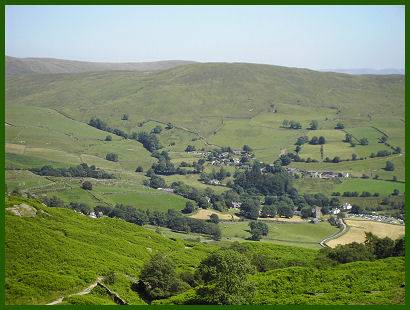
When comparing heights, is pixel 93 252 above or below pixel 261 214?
above

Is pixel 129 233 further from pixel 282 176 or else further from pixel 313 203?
pixel 282 176

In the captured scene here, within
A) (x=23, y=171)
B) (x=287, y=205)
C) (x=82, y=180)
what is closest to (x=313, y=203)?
(x=287, y=205)

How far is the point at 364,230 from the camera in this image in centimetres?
12394

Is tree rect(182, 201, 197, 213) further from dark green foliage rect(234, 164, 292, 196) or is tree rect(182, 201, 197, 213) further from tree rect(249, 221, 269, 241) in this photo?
dark green foliage rect(234, 164, 292, 196)

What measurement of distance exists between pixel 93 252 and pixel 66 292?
14.9 meters

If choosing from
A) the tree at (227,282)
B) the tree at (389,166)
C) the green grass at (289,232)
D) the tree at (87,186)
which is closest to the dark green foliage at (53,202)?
the tree at (87,186)

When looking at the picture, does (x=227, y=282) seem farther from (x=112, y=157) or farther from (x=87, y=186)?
(x=112, y=157)

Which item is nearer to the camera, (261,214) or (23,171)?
(261,214)

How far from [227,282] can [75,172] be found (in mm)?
130822

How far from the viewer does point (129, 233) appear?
81438mm

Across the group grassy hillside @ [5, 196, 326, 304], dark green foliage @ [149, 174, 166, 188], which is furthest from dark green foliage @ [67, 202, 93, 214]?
grassy hillside @ [5, 196, 326, 304]

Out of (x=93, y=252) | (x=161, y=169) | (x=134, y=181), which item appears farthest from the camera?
(x=161, y=169)

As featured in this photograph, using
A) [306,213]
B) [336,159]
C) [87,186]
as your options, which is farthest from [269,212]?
[336,159]

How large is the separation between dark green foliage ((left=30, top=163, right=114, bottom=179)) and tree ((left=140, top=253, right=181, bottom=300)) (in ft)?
383
